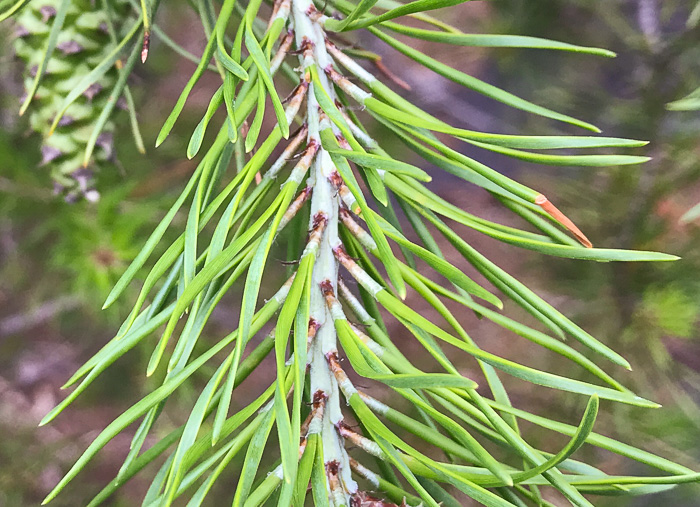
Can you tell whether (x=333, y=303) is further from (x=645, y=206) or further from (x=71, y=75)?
(x=645, y=206)

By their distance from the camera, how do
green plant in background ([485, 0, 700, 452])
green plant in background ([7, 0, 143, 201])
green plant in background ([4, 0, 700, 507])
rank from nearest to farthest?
1. green plant in background ([4, 0, 700, 507])
2. green plant in background ([7, 0, 143, 201])
3. green plant in background ([485, 0, 700, 452])

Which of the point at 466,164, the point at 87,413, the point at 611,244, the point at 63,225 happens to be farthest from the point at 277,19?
the point at 87,413

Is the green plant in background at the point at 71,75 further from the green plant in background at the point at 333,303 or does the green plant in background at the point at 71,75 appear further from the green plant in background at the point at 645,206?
the green plant in background at the point at 645,206

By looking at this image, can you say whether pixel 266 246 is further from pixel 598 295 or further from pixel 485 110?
pixel 485 110

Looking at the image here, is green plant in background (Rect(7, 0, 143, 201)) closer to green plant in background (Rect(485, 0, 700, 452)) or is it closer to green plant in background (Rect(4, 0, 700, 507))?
green plant in background (Rect(4, 0, 700, 507))

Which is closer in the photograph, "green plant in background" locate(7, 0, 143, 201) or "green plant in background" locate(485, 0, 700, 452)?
"green plant in background" locate(7, 0, 143, 201)

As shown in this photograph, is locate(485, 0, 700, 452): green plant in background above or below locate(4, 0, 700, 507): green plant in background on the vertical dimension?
above

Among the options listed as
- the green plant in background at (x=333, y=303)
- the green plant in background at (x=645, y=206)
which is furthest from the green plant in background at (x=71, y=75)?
the green plant in background at (x=645, y=206)

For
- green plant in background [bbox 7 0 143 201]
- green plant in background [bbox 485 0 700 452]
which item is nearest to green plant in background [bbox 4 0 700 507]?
green plant in background [bbox 7 0 143 201]
